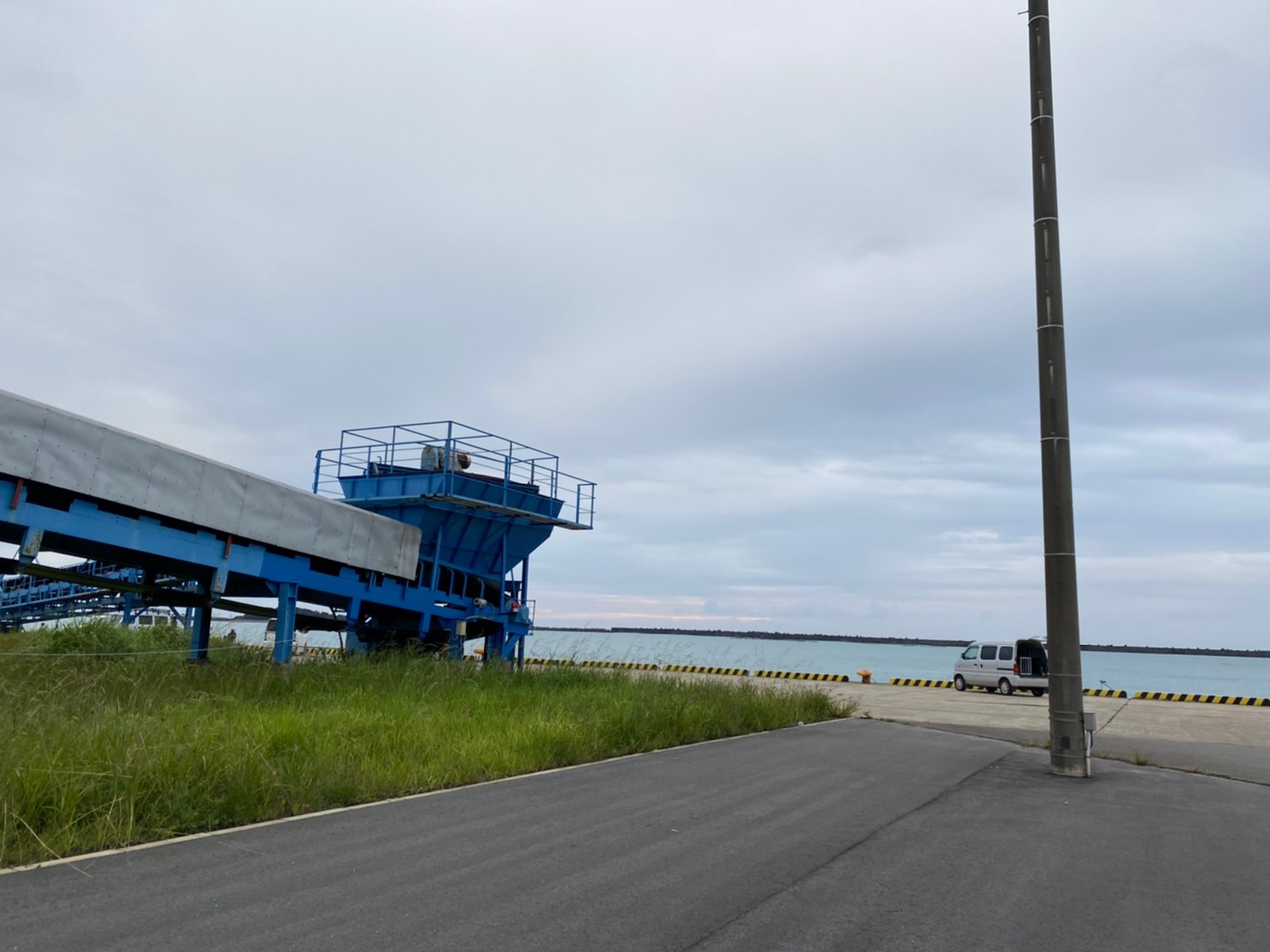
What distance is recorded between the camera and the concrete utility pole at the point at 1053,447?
1088cm

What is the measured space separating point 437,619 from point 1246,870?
57.6 ft

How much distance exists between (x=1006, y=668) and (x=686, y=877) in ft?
93.7

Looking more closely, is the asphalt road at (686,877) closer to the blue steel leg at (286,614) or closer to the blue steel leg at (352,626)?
the blue steel leg at (286,614)

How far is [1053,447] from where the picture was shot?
1142cm

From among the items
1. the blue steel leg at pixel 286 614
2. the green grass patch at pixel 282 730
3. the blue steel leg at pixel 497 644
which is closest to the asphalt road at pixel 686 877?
the green grass patch at pixel 282 730

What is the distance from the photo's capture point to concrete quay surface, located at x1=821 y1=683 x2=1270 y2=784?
13.1 m

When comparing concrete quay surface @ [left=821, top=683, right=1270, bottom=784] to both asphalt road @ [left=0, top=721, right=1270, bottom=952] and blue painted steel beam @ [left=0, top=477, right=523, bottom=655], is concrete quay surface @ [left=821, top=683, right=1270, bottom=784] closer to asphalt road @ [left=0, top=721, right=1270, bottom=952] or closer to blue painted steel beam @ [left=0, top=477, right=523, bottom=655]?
asphalt road @ [left=0, top=721, right=1270, bottom=952]

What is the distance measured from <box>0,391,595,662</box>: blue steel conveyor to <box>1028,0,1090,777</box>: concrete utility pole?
12664 mm

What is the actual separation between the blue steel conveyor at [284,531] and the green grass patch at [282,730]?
1.76m

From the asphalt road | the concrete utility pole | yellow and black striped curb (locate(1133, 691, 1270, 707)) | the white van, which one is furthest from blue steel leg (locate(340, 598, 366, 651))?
yellow and black striped curb (locate(1133, 691, 1270, 707))

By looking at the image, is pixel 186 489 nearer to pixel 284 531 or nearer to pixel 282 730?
pixel 284 531

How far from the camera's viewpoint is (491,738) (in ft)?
33.2

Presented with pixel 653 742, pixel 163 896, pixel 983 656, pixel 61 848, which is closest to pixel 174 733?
pixel 61 848

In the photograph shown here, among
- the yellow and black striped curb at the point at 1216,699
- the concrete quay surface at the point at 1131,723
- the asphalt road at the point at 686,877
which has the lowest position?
the asphalt road at the point at 686,877
